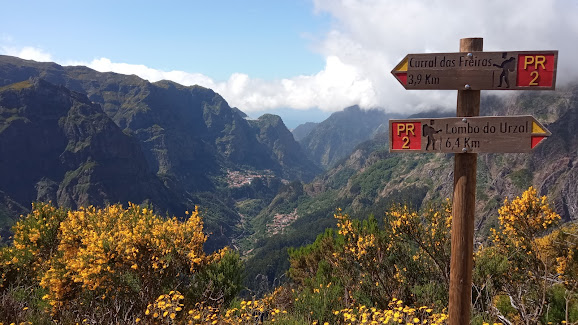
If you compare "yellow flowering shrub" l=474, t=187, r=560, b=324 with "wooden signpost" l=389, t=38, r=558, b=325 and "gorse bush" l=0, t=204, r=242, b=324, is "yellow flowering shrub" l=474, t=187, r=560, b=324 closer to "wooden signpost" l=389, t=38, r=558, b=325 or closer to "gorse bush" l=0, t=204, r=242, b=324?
"wooden signpost" l=389, t=38, r=558, b=325

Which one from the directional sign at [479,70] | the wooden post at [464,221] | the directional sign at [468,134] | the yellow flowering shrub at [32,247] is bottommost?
the yellow flowering shrub at [32,247]

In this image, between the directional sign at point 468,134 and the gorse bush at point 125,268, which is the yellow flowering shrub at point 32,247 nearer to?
the gorse bush at point 125,268

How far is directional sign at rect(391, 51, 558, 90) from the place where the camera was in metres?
4.53

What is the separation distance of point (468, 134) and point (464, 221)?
1.25 meters

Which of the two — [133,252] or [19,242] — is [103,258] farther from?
[19,242]

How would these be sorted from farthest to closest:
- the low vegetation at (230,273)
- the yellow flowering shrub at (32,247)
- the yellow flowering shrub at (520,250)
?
the yellow flowering shrub at (32,247), the yellow flowering shrub at (520,250), the low vegetation at (230,273)

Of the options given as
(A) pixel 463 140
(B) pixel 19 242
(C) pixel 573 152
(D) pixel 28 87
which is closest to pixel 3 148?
(D) pixel 28 87

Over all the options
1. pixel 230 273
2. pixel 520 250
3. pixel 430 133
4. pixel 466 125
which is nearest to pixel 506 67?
pixel 466 125

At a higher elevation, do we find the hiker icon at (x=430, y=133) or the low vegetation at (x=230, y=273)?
the hiker icon at (x=430, y=133)

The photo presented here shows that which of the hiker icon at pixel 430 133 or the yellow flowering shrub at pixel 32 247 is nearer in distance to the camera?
the hiker icon at pixel 430 133

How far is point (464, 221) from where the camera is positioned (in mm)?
4883

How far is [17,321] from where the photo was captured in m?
7.77

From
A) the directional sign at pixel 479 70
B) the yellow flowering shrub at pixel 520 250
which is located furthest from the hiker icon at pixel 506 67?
the yellow flowering shrub at pixel 520 250

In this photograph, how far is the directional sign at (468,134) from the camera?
456 centimetres
